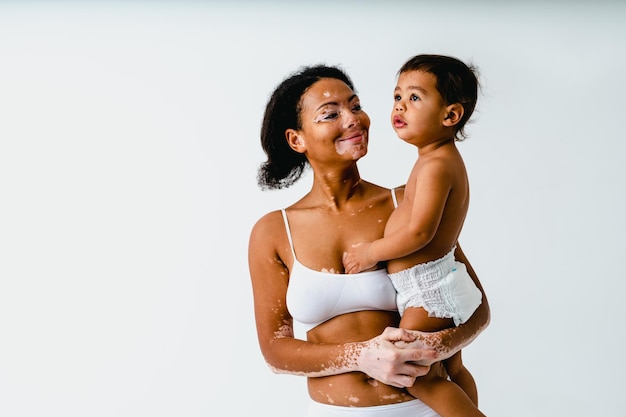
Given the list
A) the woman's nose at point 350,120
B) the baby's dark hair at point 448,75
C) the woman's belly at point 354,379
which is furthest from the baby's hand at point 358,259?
the baby's dark hair at point 448,75

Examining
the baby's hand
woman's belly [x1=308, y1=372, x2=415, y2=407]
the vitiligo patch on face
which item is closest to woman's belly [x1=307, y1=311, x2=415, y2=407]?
woman's belly [x1=308, y1=372, x2=415, y2=407]

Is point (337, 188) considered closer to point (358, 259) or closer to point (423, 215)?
point (358, 259)

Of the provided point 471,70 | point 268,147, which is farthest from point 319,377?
point 471,70

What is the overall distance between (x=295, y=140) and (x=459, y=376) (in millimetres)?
849

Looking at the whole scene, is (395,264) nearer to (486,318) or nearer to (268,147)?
(486,318)

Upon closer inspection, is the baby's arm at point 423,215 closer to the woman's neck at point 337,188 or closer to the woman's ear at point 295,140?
the woman's neck at point 337,188

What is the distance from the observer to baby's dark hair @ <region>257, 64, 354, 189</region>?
2.84m

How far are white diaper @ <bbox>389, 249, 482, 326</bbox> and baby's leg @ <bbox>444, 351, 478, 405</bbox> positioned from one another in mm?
172

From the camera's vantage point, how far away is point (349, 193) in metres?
2.79

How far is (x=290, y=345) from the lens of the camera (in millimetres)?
2709

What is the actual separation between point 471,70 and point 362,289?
27.2 inches

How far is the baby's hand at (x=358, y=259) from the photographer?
8.57 feet

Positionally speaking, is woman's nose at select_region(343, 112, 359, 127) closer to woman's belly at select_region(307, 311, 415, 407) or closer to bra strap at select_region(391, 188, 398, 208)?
bra strap at select_region(391, 188, 398, 208)

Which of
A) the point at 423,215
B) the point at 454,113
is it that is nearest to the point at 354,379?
the point at 423,215
